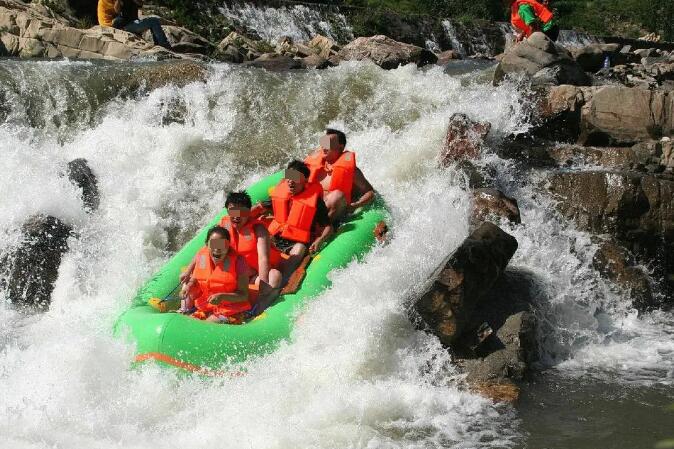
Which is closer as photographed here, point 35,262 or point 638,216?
point 35,262

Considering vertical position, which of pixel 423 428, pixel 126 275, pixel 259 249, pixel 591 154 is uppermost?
pixel 591 154

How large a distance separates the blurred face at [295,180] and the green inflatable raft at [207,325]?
1.66 ft

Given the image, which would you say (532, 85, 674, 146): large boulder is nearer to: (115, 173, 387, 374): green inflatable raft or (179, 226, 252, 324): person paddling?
(115, 173, 387, 374): green inflatable raft

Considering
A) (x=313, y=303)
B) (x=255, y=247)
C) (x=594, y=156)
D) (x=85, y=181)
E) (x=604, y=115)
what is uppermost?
(x=604, y=115)

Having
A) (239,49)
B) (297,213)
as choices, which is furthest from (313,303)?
(239,49)

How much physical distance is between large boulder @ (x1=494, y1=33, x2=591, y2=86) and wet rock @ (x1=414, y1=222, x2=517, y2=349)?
490 centimetres

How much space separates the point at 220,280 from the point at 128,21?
9.12 meters

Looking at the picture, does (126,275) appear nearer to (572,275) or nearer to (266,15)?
(572,275)

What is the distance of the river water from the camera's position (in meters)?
4.93

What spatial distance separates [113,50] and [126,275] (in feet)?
21.0

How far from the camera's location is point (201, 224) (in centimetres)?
843

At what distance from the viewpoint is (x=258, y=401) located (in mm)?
5105

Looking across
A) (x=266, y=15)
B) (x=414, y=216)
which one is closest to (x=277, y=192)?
(x=414, y=216)

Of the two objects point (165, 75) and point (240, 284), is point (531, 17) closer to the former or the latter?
point (165, 75)
